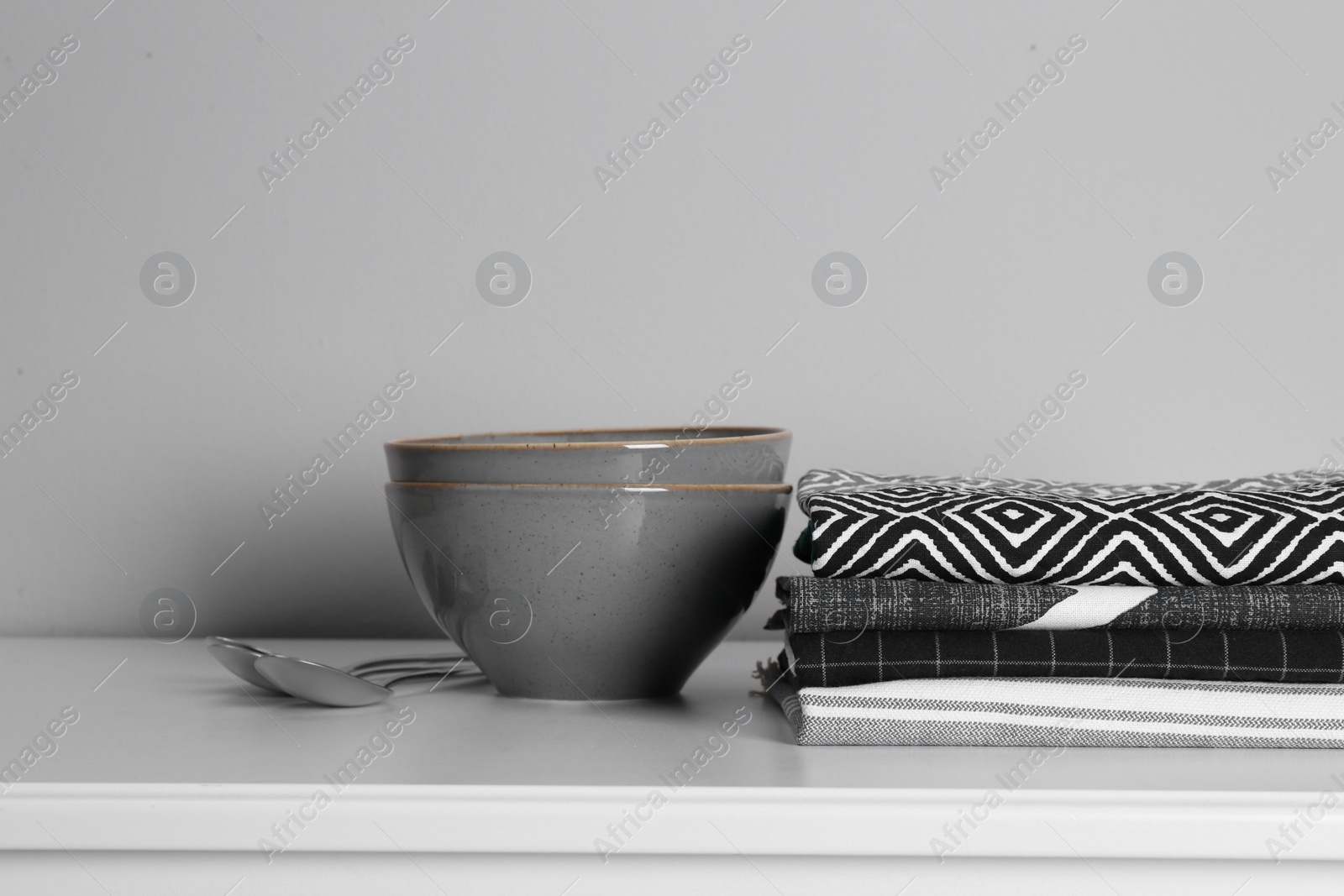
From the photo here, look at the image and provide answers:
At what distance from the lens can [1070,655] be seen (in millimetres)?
502

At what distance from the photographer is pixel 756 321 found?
91cm

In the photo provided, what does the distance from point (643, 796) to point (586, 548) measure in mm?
171

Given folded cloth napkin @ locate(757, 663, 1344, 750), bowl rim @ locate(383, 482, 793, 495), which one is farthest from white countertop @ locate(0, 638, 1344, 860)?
bowl rim @ locate(383, 482, 793, 495)

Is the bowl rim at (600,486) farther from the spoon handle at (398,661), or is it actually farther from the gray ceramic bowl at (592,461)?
the spoon handle at (398,661)

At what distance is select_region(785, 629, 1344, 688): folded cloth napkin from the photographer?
0.50 metres

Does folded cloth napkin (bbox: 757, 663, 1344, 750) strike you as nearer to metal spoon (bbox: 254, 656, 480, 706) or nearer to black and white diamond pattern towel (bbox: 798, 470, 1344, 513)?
black and white diamond pattern towel (bbox: 798, 470, 1344, 513)

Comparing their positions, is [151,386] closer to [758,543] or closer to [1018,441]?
[758,543]

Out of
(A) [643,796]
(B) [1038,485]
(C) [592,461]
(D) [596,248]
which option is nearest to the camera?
(A) [643,796]

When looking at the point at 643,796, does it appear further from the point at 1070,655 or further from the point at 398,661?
the point at 398,661

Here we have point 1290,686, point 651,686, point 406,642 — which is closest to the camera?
point 1290,686

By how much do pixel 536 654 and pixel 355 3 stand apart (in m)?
0.60

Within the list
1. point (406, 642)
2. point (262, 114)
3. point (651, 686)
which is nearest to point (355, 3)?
point (262, 114)

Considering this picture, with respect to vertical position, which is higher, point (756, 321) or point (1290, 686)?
point (756, 321)

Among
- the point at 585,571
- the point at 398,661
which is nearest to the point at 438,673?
the point at 398,661
